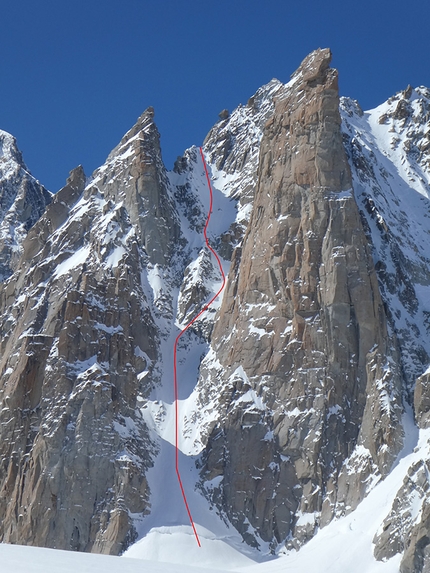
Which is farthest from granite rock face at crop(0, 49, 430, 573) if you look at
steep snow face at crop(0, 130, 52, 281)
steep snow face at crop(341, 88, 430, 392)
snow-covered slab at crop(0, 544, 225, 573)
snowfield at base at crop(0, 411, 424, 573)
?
snow-covered slab at crop(0, 544, 225, 573)

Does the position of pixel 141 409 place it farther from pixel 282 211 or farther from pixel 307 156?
pixel 307 156

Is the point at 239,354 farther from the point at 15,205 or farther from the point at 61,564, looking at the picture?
the point at 61,564

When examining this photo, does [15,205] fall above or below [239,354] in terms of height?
above

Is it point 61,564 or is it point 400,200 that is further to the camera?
point 400,200

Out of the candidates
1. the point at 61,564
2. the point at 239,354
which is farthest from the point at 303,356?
the point at 61,564

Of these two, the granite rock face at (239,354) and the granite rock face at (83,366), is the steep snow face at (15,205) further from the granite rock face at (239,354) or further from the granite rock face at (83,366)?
the granite rock face at (239,354)

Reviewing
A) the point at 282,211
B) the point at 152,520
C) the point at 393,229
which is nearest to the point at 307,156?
the point at 282,211
